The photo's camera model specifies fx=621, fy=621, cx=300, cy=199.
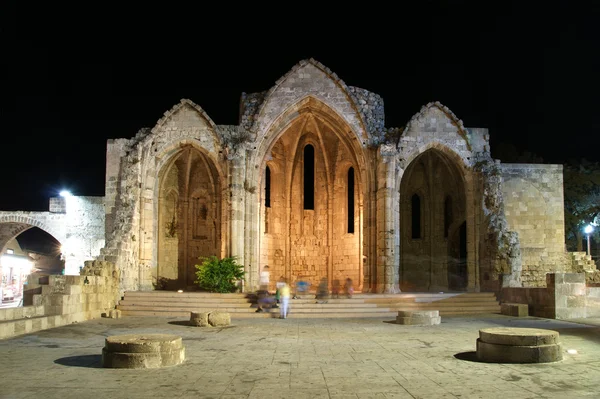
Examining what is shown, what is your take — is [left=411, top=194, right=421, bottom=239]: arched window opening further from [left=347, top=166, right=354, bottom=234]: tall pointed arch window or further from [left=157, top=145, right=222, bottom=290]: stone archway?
[left=157, top=145, right=222, bottom=290]: stone archway

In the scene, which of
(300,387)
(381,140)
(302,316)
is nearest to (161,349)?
(300,387)

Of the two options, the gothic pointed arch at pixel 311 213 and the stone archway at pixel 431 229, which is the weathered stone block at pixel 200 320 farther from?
the stone archway at pixel 431 229

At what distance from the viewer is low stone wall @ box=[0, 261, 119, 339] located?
46.1 feet

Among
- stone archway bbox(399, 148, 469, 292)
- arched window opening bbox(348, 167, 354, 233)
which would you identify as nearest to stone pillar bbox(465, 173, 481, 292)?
stone archway bbox(399, 148, 469, 292)

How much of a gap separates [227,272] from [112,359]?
43.6 feet

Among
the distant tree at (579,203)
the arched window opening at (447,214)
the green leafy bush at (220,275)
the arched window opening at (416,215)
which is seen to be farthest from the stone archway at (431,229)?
the distant tree at (579,203)

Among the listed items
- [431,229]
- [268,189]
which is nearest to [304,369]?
[268,189]

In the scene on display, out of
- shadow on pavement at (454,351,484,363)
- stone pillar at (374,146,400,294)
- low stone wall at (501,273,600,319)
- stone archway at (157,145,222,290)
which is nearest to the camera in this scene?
shadow on pavement at (454,351,484,363)

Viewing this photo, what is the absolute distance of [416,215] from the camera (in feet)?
100

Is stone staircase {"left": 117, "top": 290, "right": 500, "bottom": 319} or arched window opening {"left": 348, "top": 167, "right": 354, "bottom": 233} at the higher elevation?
arched window opening {"left": 348, "top": 167, "right": 354, "bottom": 233}

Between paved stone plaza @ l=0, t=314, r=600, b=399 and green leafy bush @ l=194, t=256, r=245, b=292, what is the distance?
7.69m

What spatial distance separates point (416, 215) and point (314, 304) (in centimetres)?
1222

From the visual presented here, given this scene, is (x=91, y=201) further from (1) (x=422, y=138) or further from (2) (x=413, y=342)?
(2) (x=413, y=342)

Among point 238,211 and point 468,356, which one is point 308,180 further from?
point 468,356
